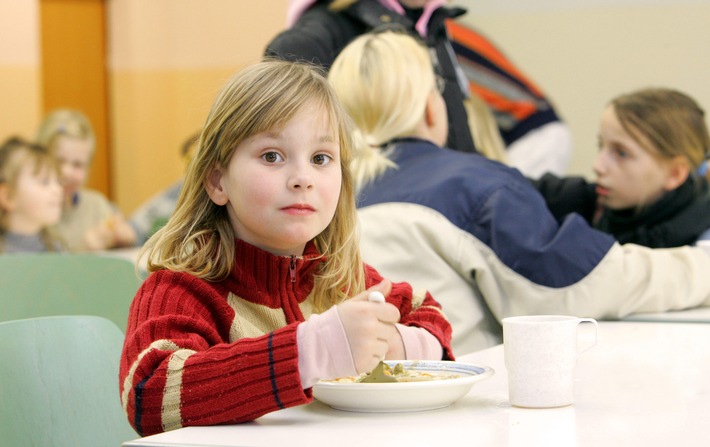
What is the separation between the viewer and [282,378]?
1.10 m

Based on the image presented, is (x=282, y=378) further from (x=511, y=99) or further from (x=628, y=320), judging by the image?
Answer: (x=511, y=99)

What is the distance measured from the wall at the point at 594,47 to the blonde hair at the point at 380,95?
290 centimetres

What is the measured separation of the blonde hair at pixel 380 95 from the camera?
2.24 meters

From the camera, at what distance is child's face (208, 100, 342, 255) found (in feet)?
4.28

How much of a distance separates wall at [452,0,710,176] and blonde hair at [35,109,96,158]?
202 cm

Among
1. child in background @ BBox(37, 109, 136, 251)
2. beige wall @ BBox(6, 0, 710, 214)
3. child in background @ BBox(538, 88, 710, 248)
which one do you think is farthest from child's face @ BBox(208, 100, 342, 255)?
child in background @ BBox(37, 109, 136, 251)

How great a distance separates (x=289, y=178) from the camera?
1297 mm

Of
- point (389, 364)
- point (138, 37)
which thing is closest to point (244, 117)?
point (389, 364)

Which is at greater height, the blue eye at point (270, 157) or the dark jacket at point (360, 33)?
the dark jacket at point (360, 33)

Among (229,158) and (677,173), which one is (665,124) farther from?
(229,158)

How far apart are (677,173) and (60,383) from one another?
5.68 ft

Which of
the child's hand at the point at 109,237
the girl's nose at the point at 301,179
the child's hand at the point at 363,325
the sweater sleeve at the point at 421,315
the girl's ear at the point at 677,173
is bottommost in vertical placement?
the child's hand at the point at 109,237

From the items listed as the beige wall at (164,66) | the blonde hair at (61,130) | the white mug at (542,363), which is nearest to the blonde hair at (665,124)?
the white mug at (542,363)

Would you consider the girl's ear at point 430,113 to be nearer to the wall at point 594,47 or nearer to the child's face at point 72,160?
the wall at point 594,47
